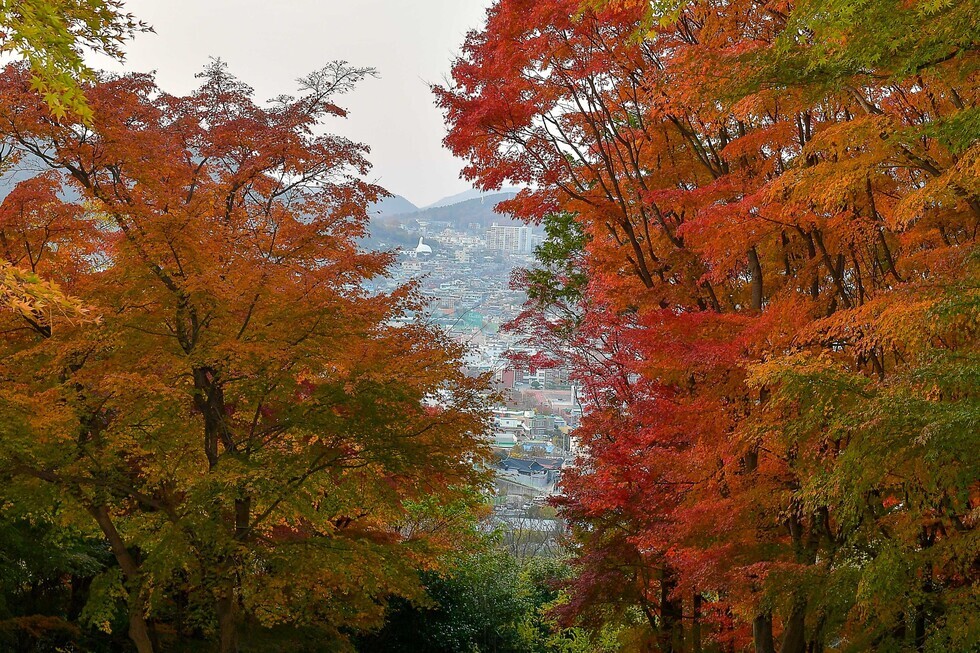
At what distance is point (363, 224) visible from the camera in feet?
37.2

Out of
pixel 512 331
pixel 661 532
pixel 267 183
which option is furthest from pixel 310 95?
pixel 661 532

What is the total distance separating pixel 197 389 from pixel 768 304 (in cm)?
647

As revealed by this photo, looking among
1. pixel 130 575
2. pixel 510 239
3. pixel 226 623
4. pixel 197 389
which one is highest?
pixel 510 239

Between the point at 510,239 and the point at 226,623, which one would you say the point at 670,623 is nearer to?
the point at 226,623

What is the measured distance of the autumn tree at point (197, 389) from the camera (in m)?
7.39

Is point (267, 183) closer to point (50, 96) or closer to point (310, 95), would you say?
point (310, 95)

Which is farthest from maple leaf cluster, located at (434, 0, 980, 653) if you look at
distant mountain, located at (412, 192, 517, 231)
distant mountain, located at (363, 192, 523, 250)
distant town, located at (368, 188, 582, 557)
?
distant mountain, located at (412, 192, 517, 231)

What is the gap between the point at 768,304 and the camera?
8625 mm

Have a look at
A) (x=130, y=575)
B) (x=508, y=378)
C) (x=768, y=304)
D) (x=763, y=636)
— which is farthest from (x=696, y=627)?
(x=508, y=378)

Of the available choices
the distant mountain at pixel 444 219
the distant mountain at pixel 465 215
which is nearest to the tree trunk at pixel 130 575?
the distant mountain at pixel 444 219

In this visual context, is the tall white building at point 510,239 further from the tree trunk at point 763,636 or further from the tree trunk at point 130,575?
the tree trunk at point 130,575

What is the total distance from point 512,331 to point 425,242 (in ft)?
62.5

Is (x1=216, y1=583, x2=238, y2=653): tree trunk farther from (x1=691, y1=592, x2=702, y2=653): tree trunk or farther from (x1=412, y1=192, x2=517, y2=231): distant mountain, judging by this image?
(x1=412, y1=192, x2=517, y2=231): distant mountain

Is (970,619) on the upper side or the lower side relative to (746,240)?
lower
